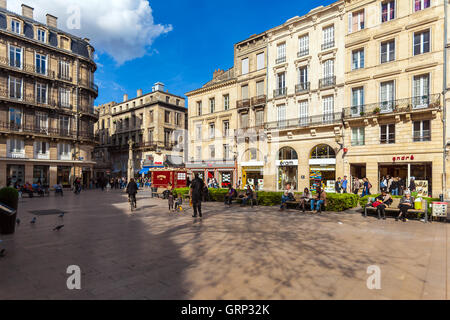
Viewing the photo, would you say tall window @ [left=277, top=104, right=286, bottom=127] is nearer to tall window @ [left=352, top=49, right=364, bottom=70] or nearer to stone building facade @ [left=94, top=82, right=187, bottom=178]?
tall window @ [left=352, top=49, right=364, bottom=70]

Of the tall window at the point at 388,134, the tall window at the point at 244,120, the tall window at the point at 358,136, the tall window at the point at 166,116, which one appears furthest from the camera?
the tall window at the point at 166,116

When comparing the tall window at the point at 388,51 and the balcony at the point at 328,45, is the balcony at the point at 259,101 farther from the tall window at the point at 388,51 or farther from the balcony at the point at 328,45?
the tall window at the point at 388,51

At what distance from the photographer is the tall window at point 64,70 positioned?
3186cm

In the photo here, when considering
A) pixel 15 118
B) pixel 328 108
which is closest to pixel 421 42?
pixel 328 108

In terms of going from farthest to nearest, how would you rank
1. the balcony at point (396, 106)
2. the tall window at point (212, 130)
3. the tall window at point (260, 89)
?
the tall window at point (212, 130) → the tall window at point (260, 89) → the balcony at point (396, 106)

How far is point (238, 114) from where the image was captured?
2981 cm

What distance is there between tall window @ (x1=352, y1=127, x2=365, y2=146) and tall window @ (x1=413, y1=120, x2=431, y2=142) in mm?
3467

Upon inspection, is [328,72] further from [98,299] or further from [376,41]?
[98,299]

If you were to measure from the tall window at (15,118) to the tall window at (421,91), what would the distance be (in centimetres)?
3862

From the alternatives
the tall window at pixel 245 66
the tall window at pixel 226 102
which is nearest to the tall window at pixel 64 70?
the tall window at pixel 226 102

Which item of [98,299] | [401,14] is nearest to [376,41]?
[401,14]

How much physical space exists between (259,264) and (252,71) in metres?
26.9

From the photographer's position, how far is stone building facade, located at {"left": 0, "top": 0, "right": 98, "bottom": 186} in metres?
27.8
